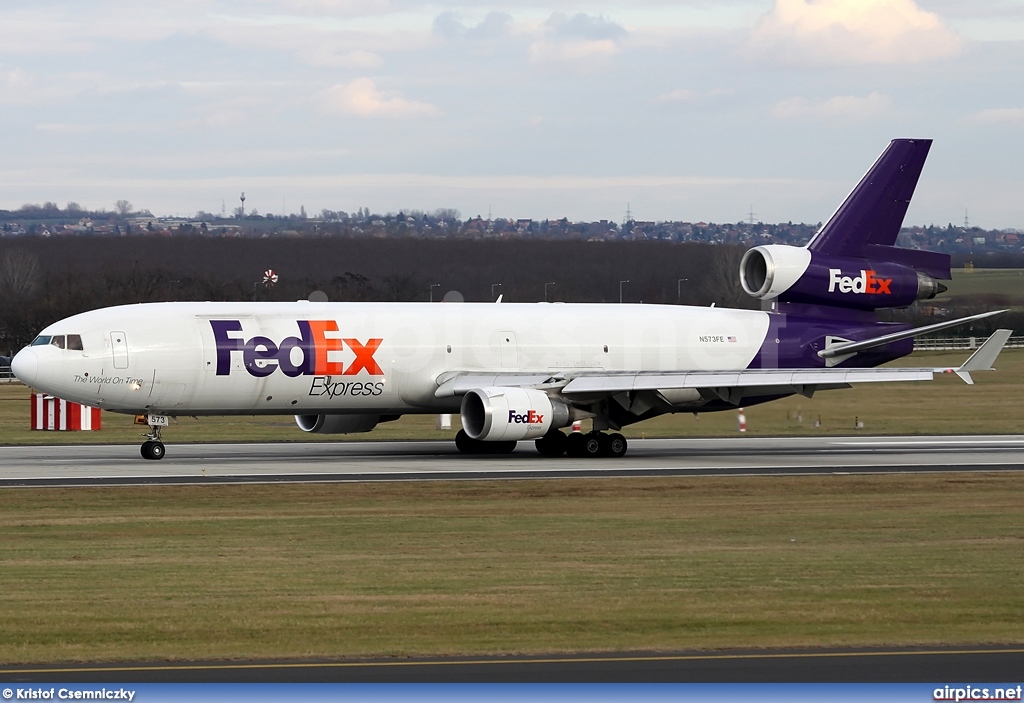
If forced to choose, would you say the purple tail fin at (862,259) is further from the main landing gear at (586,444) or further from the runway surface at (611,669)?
the runway surface at (611,669)

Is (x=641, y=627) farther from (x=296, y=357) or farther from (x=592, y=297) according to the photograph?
(x=592, y=297)

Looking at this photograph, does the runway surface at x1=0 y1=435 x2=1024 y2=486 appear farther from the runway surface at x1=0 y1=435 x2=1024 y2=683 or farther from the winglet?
the winglet

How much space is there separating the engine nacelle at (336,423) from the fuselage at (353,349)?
1.94m

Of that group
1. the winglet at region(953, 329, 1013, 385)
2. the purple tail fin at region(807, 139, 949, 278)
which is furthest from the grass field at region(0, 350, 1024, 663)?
the purple tail fin at region(807, 139, 949, 278)

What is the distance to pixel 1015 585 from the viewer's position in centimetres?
1834

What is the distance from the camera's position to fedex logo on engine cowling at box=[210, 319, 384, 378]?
3738 cm

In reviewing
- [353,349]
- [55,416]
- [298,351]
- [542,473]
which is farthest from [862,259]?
[55,416]

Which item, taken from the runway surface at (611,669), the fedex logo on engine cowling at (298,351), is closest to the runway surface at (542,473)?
the runway surface at (611,669)

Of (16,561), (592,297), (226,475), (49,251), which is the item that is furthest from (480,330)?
(49,251)

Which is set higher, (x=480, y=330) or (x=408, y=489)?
(x=480, y=330)

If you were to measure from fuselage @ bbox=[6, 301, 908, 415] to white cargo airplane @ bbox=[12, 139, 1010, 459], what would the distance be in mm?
44

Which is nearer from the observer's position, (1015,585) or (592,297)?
(1015,585)

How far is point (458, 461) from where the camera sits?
125ft

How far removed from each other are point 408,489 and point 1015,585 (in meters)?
14.6
